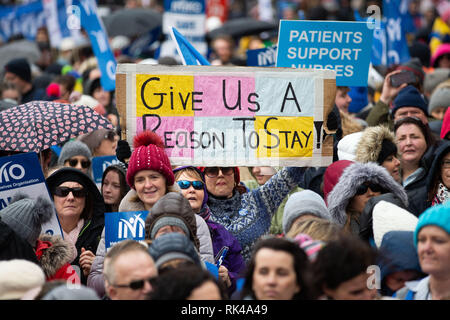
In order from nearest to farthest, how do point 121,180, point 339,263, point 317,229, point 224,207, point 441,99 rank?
point 339,263 < point 317,229 < point 224,207 < point 121,180 < point 441,99

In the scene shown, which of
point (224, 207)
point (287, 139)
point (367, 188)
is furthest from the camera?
point (224, 207)

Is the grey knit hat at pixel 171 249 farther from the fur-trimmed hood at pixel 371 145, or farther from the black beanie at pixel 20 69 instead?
the black beanie at pixel 20 69

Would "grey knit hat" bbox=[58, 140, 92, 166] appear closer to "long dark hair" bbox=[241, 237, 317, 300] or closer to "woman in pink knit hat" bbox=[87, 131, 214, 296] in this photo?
"woman in pink knit hat" bbox=[87, 131, 214, 296]

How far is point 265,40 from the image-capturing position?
591 inches

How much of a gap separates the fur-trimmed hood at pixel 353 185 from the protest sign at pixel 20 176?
6.84ft

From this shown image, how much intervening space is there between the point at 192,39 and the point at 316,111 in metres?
7.13

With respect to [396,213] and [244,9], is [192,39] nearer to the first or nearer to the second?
[396,213]

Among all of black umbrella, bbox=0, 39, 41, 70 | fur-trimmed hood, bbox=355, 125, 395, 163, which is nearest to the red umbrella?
fur-trimmed hood, bbox=355, 125, 395, 163

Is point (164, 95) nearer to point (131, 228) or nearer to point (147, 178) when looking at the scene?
point (147, 178)

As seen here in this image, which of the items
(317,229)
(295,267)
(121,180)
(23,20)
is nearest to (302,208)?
(317,229)

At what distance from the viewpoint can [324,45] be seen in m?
8.38

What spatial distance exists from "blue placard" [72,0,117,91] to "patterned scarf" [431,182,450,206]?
191 inches

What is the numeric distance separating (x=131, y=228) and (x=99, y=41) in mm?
5034

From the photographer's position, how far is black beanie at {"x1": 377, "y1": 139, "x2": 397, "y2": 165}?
7.32m
